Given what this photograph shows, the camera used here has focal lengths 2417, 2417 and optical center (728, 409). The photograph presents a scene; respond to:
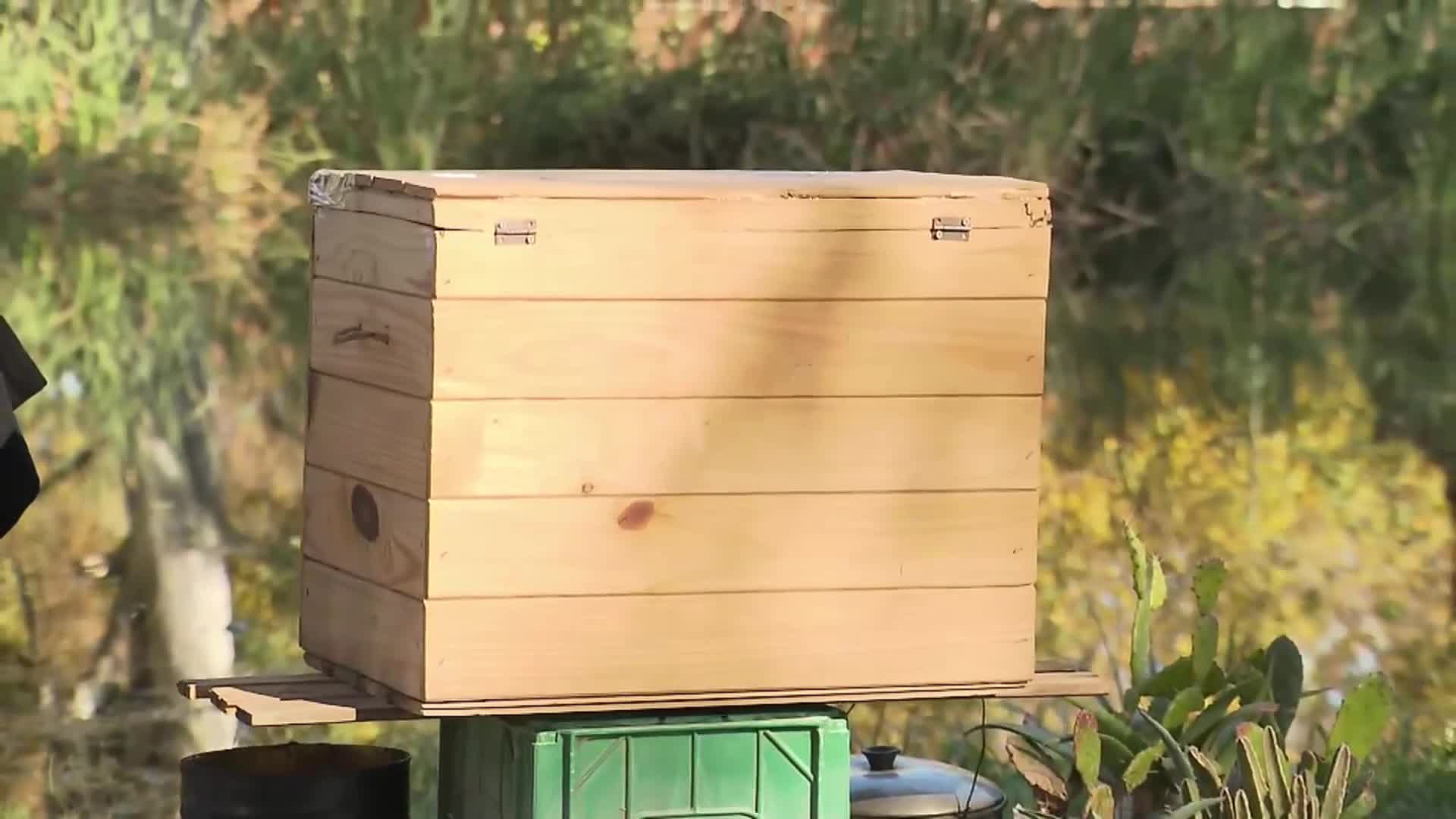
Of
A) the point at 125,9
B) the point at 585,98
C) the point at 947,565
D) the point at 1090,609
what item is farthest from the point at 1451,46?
the point at 125,9

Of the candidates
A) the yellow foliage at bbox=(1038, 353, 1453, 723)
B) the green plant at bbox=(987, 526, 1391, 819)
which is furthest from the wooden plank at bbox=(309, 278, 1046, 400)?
the yellow foliage at bbox=(1038, 353, 1453, 723)

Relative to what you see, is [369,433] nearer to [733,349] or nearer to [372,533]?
[372,533]

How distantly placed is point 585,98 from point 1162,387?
1.36 metres

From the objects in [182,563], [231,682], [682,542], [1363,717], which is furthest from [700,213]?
[182,563]

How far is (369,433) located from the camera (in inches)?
130

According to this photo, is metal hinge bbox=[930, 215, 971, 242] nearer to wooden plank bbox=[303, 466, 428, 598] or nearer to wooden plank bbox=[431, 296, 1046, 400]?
wooden plank bbox=[431, 296, 1046, 400]

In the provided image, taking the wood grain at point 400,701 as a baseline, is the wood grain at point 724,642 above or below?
above

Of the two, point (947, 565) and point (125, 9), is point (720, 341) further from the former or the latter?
point (125, 9)

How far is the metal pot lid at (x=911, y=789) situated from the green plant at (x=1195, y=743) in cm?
11

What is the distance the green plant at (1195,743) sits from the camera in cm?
384

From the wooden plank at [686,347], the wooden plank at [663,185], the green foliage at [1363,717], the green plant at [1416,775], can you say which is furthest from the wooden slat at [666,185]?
the green plant at [1416,775]

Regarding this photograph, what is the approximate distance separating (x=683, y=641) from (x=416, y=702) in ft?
1.20

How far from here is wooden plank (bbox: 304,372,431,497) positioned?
3.15m

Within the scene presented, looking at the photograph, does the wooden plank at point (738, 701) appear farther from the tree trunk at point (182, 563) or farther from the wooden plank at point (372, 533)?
the tree trunk at point (182, 563)
